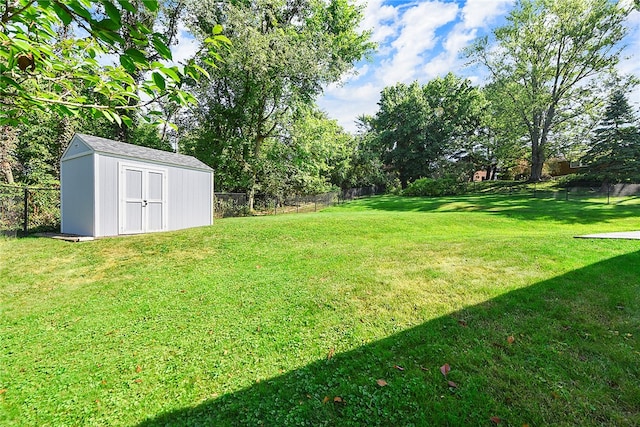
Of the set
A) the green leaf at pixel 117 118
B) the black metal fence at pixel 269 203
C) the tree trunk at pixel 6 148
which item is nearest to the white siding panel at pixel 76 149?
the black metal fence at pixel 269 203

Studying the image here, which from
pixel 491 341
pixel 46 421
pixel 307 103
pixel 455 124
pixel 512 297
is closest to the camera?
pixel 46 421

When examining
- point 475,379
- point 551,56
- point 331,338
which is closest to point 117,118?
point 331,338

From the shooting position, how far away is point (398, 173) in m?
35.6

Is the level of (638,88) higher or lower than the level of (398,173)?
higher

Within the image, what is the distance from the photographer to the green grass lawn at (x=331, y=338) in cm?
232

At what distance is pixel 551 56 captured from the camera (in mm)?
23172

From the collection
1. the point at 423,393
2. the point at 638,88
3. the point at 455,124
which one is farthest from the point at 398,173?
the point at 423,393

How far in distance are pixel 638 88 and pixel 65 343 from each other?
109ft

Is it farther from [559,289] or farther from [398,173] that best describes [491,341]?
[398,173]

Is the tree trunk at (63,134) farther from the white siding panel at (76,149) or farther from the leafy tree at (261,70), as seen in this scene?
the white siding panel at (76,149)

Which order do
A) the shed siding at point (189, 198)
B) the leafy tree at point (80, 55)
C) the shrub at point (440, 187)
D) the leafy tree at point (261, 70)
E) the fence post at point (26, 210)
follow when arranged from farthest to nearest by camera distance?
the shrub at point (440, 187)
the leafy tree at point (261, 70)
the shed siding at point (189, 198)
the fence post at point (26, 210)
the leafy tree at point (80, 55)

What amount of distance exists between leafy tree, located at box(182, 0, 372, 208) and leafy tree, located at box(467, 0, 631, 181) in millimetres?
12276

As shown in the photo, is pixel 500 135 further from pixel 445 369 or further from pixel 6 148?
pixel 6 148

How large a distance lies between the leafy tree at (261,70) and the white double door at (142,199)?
8.31 metres
